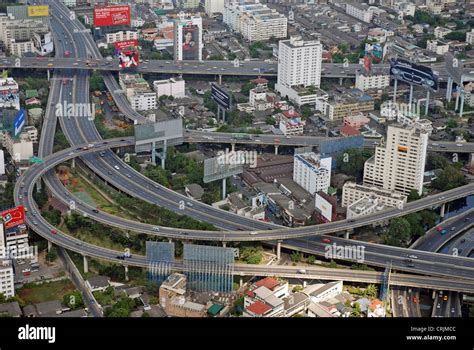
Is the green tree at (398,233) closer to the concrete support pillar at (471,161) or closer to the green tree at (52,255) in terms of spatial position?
the concrete support pillar at (471,161)

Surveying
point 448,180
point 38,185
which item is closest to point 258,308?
point 38,185

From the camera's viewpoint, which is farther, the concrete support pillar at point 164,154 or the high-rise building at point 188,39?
the high-rise building at point 188,39

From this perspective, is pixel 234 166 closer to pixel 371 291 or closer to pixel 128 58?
pixel 371 291

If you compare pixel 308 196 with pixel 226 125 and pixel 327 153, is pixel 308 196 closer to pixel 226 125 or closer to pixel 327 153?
pixel 327 153

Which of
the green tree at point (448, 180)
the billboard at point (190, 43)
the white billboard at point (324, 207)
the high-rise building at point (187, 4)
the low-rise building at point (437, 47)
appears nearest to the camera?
the white billboard at point (324, 207)

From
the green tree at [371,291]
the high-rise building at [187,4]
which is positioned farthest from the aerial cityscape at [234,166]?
the high-rise building at [187,4]
